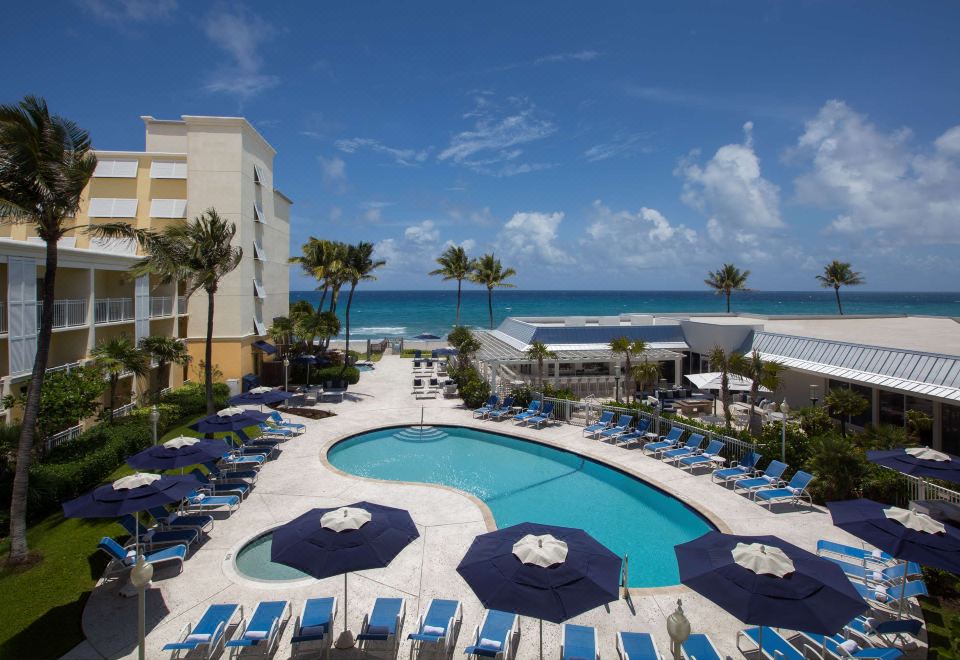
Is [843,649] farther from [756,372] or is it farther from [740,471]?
[756,372]

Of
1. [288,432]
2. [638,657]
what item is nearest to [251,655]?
[638,657]

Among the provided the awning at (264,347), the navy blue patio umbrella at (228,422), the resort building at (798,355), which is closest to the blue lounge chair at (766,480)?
the resort building at (798,355)

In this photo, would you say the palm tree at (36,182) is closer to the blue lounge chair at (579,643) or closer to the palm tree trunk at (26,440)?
the palm tree trunk at (26,440)

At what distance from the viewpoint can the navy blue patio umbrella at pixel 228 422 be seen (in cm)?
1520

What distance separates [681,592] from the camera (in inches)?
364

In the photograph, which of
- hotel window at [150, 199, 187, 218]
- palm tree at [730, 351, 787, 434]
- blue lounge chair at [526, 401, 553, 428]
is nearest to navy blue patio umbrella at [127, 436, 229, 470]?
blue lounge chair at [526, 401, 553, 428]

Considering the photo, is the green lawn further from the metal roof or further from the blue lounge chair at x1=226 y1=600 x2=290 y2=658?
the metal roof

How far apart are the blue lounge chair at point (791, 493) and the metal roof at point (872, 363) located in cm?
690

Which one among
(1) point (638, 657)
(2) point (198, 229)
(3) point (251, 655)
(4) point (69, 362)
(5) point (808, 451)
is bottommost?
(3) point (251, 655)

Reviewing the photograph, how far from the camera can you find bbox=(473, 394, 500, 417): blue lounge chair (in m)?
23.0

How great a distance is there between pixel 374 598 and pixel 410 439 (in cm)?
1156

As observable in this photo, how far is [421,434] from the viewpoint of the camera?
21172 millimetres

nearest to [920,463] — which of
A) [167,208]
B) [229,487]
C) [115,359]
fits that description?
[229,487]

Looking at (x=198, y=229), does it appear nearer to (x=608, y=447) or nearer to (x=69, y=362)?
(x=69, y=362)
